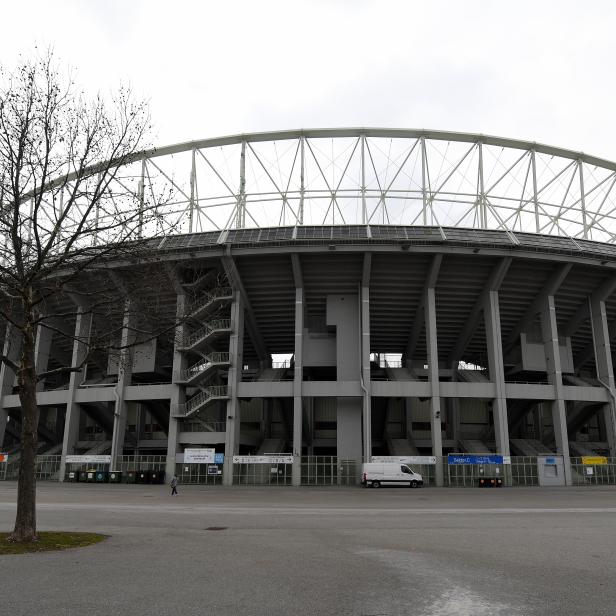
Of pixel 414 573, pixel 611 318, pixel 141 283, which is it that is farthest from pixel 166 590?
pixel 611 318

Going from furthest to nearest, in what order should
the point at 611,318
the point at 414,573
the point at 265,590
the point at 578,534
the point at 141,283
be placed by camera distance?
the point at 611,318 → the point at 141,283 → the point at 578,534 → the point at 414,573 → the point at 265,590

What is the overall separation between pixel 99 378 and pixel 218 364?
13.3 metres

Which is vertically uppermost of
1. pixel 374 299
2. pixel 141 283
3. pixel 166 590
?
pixel 374 299

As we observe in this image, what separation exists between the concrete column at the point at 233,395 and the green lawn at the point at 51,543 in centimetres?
2569

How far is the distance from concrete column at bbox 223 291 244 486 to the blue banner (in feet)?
47.5

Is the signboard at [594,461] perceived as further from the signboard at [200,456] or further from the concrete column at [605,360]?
the signboard at [200,456]

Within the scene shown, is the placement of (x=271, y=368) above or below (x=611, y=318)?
below

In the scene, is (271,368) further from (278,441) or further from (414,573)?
(414,573)

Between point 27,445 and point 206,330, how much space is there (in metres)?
29.3

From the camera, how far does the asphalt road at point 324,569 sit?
250 inches

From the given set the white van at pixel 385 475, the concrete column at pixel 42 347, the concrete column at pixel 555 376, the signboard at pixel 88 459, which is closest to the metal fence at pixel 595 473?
the concrete column at pixel 555 376

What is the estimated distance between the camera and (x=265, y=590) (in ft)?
23.1

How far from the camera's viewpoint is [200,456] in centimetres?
3716

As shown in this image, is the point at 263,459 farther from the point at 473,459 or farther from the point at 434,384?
the point at 473,459
